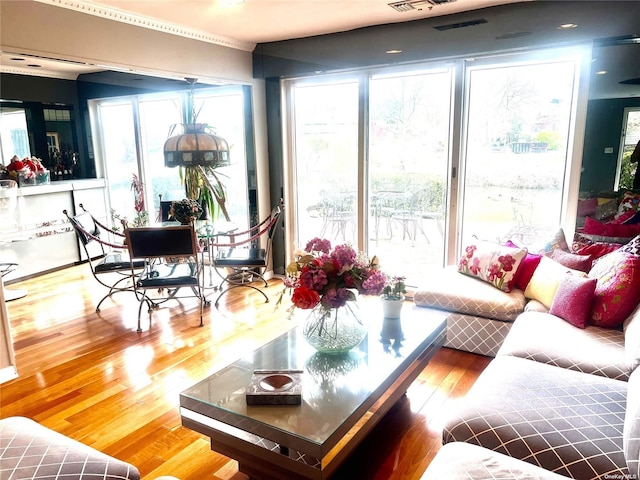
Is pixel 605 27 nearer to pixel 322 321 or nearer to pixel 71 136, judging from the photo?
pixel 322 321

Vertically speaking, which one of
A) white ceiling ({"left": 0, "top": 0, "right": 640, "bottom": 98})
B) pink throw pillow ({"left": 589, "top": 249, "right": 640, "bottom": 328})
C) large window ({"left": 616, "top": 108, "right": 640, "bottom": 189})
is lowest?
pink throw pillow ({"left": 589, "top": 249, "right": 640, "bottom": 328})

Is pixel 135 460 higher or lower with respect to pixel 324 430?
lower

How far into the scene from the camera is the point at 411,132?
4.30m

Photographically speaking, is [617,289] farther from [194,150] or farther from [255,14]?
[194,150]

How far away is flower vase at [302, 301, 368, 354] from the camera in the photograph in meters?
2.28

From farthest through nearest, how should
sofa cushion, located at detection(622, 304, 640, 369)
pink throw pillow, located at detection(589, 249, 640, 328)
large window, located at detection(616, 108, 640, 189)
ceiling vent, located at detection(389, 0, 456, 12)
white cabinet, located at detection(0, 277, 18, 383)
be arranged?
ceiling vent, located at detection(389, 0, 456, 12) < large window, located at detection(616, 108, 640, 189) < white cabinet, located at detection(0, 277, 18, 383) < pink throw pillow, located at detection(589, 249, 640, 328) < sofa cushion, located at detection(622, 304, 640, 369)

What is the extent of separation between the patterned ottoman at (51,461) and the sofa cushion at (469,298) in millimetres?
2377

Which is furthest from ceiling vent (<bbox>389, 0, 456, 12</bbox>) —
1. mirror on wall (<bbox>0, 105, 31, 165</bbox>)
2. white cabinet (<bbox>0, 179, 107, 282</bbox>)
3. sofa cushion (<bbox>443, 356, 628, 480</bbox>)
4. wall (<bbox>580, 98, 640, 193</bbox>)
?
mirror on wall (<bbox>0, 105, 31, 165</bbox>)

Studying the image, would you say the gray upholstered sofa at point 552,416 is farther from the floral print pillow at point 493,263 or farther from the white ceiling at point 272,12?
the white ceiling at point 272,12

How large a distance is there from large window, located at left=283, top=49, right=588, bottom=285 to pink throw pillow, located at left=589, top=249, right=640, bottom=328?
48.0 inches

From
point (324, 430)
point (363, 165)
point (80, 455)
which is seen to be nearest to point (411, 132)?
point (363, 165)

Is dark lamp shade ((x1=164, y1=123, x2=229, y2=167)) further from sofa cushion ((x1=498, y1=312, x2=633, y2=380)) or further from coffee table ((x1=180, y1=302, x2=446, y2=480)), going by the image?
sofa cushion ((x1=498, y1=312, x2=633, y2=380))

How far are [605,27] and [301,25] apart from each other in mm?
2395

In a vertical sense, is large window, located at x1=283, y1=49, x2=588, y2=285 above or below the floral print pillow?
above
